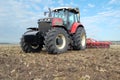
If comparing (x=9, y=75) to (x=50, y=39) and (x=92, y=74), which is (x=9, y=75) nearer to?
(x=92, y=74)

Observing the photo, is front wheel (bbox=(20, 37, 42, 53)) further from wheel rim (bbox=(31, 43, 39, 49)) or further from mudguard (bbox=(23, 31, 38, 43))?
mudguard (bbox=(23, 31, 38, 43))

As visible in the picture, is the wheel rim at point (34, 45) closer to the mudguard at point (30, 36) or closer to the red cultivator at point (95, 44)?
the mudguard at point (30, 36)

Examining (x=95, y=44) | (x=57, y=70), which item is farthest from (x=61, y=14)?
(x=57, y=70)

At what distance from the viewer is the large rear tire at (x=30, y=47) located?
13.7m

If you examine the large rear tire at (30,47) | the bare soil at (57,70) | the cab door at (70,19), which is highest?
the cab door at (70,19)

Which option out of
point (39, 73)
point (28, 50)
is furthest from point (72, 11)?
point (39, 73)

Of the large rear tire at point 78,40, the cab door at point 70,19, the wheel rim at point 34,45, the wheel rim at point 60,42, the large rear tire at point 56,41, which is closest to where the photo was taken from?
the large rear tire at point 56,41

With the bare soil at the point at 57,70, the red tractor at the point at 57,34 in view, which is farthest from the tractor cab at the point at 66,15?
the bare soil at the point at 57,70

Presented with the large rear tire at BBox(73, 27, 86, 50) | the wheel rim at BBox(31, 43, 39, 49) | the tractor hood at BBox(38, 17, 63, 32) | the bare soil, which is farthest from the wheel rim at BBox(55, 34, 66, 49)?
the bare soil

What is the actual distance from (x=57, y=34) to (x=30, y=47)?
2251 millimetres

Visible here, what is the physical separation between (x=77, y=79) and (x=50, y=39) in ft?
16.1

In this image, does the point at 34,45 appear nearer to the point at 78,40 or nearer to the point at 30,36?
the point at 30,36

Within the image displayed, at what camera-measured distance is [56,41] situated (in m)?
12.9

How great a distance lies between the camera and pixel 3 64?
902 centimetres
